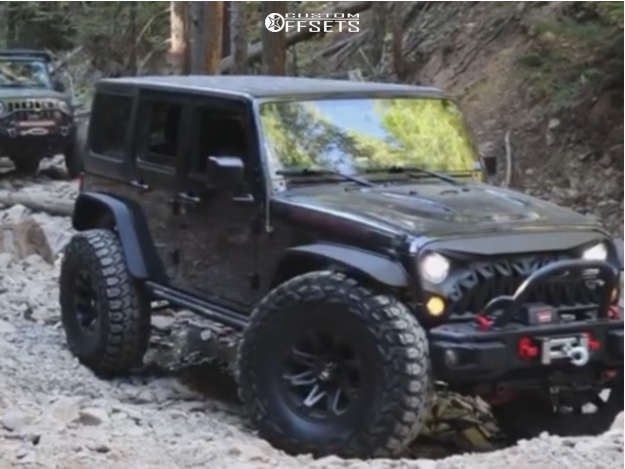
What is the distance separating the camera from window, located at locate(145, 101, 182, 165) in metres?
8.11

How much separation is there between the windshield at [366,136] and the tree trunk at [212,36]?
24.2 feet

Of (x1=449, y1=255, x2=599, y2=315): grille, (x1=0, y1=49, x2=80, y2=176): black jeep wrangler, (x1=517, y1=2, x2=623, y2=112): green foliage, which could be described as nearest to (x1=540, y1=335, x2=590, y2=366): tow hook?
(x1=449, y1=255, x2=599, y2=315): grille

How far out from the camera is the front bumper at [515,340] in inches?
240

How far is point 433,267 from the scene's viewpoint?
616 cm

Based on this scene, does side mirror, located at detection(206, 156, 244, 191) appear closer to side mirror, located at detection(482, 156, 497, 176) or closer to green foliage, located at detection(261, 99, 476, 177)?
green foliage, located at detection(261, 99, 476, 177)

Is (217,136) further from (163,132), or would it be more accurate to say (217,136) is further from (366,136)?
(366,136)

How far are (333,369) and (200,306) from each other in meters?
1.62

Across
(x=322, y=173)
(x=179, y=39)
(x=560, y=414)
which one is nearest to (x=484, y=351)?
(x=560, y=414)

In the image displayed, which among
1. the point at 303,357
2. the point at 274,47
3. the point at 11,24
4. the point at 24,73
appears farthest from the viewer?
the point at 11,24

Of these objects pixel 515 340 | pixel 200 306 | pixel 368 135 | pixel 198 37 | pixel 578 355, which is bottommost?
pixel 200 306

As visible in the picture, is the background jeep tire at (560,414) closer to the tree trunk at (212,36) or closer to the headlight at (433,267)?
the headlight at (433,267)

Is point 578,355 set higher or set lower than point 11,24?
lower

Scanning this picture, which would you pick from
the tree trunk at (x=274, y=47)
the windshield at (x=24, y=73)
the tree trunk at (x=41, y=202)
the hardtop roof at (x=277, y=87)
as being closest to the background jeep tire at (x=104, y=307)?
the hardtop roof at (x=277, y=87)

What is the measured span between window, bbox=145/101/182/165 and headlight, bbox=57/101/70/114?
1006 cm
